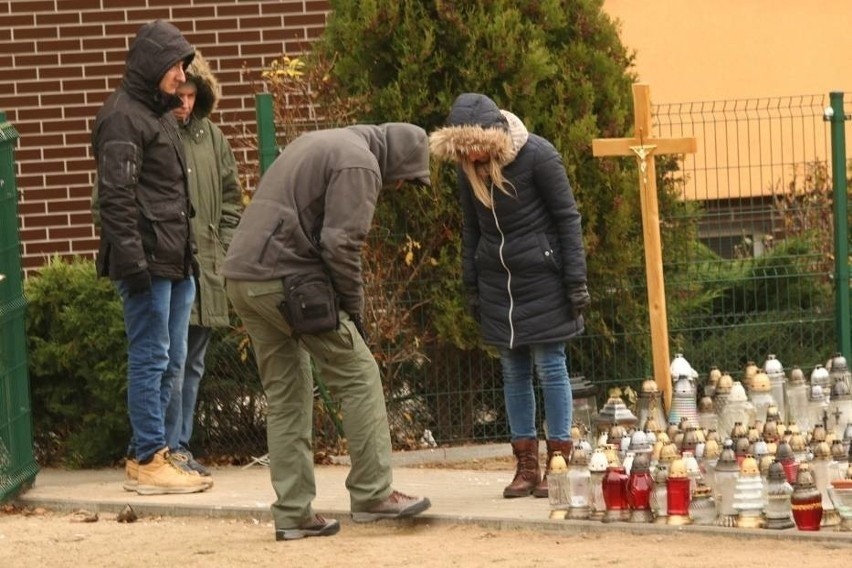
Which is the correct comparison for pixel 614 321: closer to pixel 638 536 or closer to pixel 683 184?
pixel 683 184

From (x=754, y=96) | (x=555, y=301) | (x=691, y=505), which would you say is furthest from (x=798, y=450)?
(x=754, y=96)

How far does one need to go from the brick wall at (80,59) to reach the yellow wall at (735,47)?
3282 millimetres

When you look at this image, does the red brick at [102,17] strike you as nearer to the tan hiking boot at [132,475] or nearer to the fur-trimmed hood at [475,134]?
the tan hiking boot at [132,475]

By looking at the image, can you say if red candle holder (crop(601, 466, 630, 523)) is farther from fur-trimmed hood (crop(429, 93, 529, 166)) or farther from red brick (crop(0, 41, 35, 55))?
red brick (crop(0, 41, 35, 55))

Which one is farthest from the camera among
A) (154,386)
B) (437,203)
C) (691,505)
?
(437,203)

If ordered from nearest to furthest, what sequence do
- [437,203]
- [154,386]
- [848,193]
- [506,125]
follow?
[506,125], [154,386], [437,203], [848,193]

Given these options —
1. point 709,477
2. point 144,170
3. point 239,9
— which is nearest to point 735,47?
point 239,9

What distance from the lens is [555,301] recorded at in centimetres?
801

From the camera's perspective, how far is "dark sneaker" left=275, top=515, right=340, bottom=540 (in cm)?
750

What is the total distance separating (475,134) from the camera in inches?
307

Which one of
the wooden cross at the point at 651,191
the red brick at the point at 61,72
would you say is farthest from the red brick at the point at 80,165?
the wooden cross at the point at 651,191

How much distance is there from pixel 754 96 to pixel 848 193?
13.2 ft

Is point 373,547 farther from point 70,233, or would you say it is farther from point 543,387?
point 70,233

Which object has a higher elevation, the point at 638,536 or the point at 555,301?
the point at 555,301
